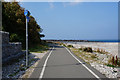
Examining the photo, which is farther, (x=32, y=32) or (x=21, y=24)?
(x=32, y=32)

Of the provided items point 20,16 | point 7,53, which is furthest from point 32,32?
point 7,53

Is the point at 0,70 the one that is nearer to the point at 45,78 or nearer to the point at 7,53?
the point at 7,53

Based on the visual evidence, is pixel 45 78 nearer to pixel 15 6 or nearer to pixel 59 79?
pixel 59 79

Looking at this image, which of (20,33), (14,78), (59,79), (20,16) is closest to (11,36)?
(20,33)

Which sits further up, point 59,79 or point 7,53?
point 7,53

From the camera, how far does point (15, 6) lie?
948 inches

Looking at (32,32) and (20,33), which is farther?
(32,32)

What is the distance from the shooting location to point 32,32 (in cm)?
2511

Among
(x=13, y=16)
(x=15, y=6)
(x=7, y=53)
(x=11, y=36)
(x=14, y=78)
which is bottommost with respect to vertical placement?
(x=14, y=78)

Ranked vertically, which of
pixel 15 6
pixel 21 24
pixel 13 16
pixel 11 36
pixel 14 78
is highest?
pixel 15 6

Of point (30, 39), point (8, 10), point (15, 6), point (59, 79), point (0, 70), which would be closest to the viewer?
point (59, 79)

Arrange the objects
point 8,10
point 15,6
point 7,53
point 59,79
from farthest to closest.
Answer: point 15,6, point 8,10, point 7,53, point 59,79

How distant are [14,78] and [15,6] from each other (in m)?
20.8

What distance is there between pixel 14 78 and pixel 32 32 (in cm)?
1932
